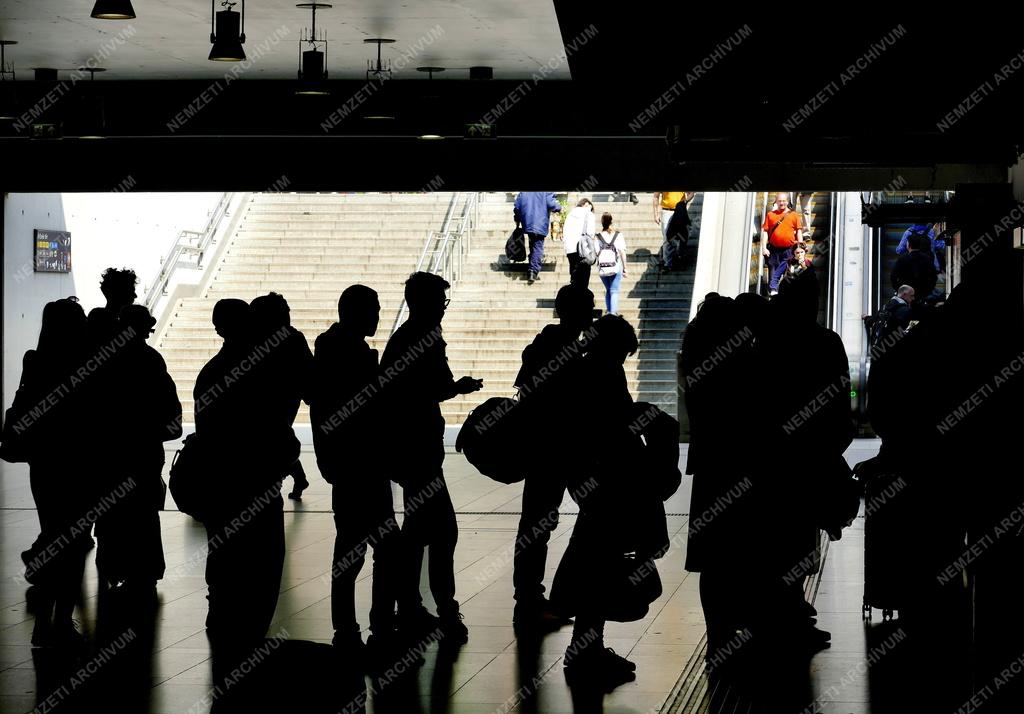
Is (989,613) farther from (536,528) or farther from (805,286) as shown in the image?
(536,528)

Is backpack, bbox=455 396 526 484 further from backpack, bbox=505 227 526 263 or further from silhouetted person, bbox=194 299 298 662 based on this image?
backpack, bbox=505 227 526 263

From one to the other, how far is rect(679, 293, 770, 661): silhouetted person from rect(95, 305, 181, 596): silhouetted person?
2.41m

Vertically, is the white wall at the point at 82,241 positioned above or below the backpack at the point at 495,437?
below

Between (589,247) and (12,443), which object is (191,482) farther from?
(589,247)

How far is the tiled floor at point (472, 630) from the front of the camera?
512cm

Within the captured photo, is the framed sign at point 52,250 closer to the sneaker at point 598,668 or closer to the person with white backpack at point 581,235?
the person with white backpack at point 581,235

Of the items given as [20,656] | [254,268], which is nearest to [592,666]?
[20,656]

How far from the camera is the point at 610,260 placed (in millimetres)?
16859

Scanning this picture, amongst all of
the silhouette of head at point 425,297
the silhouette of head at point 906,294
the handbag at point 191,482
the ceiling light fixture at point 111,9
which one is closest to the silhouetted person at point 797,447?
the silhouette of head at point 425,297

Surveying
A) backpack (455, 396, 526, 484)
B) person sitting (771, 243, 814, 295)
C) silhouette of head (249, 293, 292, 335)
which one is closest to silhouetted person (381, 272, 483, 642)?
backpack (455, 396, 526, 484)

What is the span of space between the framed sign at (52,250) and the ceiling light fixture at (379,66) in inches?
211

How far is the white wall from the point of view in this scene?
15.9 m

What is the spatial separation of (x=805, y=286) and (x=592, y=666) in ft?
6.07

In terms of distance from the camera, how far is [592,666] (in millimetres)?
5398
